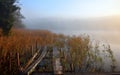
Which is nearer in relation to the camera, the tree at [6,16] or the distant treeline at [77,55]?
the distant treeline at [77,55]

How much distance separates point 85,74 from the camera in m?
10.2

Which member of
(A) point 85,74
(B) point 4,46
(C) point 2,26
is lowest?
(A) point 85,74

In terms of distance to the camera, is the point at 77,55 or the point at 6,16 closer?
the point at 77,55

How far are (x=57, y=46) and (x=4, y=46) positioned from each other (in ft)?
7.55

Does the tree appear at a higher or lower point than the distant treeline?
higher

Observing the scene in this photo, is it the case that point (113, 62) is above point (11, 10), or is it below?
below

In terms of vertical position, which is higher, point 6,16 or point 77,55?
point 6,16

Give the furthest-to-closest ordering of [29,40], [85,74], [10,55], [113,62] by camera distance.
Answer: [29,40] → [113,62] → [10,55] → [85,74]

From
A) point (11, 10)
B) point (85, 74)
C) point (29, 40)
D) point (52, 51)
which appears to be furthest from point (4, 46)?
point (11, 10)

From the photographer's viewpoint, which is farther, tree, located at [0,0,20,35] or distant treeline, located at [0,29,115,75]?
tree, located at [0,0,20,35]

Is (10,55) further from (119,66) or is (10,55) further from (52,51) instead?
(119,66)

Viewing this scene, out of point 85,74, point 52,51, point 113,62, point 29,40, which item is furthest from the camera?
point 29,40

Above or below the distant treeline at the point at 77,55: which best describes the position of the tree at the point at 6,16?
above

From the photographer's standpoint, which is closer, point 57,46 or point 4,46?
point 4,46
